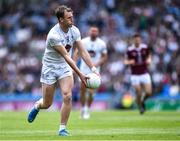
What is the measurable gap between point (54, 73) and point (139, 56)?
10863 millimetres

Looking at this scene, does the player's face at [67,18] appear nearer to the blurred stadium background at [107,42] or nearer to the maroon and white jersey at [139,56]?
the maroon and white jersey at [139,56]

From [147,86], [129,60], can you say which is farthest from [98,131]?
[129,60]

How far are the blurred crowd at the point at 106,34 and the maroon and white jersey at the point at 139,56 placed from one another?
6968mm

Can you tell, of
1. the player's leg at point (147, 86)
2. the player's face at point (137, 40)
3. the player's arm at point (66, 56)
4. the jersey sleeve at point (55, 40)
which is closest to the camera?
the player's arm at point (66, 56)

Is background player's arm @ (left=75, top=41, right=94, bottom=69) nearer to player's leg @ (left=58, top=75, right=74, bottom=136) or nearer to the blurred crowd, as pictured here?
player's leg @ (left=58, top=75, right=74, bottom=136)

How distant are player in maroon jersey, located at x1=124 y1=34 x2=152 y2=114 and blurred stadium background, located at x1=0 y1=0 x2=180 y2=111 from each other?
20.8 ft

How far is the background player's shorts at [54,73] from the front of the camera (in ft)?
50.7

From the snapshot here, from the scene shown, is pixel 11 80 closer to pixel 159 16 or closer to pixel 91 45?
pixel 159 16

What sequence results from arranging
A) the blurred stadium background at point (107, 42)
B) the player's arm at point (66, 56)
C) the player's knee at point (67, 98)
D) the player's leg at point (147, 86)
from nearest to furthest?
the player's arm at point (66, 56) < the player's knee at point (67, 98) < the player's leg at point (147, 86) < the blurred stadium background at point (107, 42)

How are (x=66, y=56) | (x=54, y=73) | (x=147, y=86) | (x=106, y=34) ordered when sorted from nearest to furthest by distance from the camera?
(x=66, y=56)
(x=54, y=73)
(x=147, y=86)
(x=106, y=34)

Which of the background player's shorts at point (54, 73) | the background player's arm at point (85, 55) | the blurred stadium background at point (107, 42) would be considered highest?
the background player's arm at point (85, 55)

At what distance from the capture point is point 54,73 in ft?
50.8

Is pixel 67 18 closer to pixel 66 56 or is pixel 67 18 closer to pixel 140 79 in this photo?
pixel 66 56

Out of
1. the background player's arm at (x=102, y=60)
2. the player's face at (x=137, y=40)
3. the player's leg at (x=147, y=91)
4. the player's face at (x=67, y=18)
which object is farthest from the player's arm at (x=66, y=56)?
the player's leg at (x=147, y=91)
